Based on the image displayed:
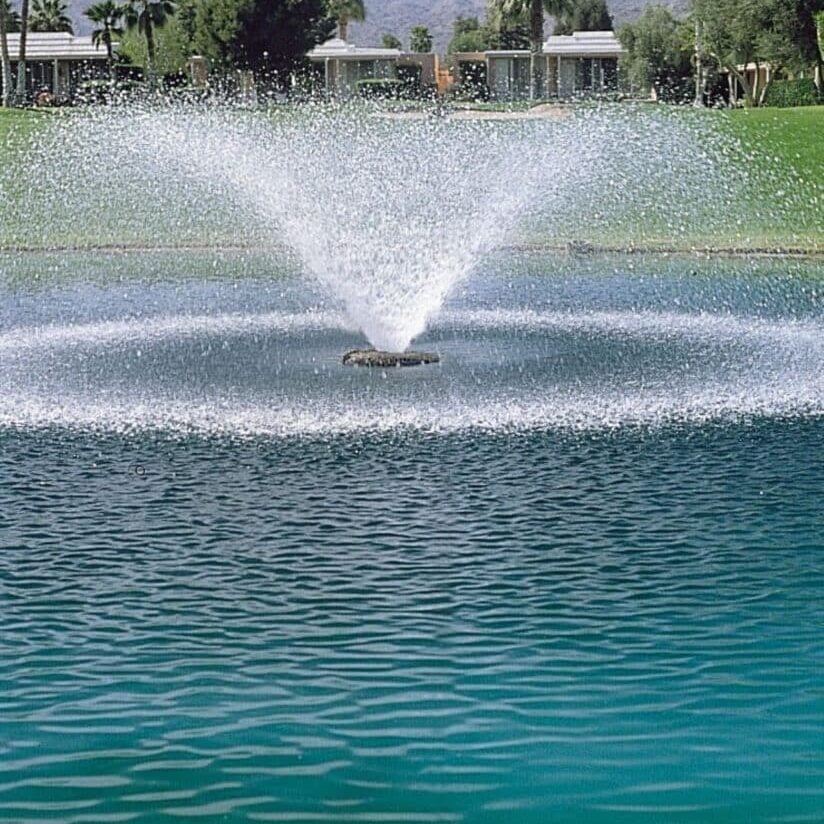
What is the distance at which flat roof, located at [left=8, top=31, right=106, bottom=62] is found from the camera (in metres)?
82.7

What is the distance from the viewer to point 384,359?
1744 centimetres

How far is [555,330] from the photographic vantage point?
808 inches

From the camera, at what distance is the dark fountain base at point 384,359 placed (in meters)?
17.4

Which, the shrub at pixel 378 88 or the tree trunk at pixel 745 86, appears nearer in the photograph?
the tree trunk at pixel 745 86

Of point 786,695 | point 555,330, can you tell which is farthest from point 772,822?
point 555,330

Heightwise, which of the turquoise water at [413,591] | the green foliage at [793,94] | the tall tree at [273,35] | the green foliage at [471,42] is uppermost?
the green foliage at [471,42]

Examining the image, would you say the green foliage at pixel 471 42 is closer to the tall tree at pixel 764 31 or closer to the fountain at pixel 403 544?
the tall tree at pixel 764 31

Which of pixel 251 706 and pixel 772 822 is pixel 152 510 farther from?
pixel 772 822

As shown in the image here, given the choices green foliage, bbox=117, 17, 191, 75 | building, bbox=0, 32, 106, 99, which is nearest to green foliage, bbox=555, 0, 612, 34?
building, bbox=0, 32, 106, 99

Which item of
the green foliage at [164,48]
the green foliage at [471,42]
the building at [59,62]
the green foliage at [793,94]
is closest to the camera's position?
the green foliage at [793,94]

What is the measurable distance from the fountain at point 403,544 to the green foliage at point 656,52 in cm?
5725

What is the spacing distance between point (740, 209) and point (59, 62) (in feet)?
188

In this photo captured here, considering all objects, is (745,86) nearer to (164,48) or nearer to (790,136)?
(790,136)

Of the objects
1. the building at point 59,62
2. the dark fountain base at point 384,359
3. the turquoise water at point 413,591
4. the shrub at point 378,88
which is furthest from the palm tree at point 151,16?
the turquoise water at point 413,591
